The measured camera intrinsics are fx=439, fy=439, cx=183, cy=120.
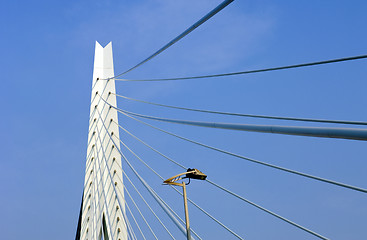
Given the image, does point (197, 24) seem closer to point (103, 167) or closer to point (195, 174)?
point (195, 174)

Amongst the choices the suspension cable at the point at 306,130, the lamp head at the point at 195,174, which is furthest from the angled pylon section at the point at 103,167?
the suspension cable at the point at 306,130

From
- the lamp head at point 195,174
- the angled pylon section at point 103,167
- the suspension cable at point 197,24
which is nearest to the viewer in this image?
the suspension cable at point 197,24

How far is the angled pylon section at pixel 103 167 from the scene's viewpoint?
29.4 feet

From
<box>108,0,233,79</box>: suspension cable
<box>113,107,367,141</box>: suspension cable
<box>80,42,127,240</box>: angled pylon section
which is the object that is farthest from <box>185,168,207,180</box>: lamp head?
<box>80,42,127,240</box>: angled pylon section

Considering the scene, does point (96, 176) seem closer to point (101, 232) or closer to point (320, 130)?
point (101, 232)

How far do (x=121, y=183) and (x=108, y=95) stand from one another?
2.01 meters

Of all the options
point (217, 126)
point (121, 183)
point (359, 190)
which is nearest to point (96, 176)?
point (121, 183)

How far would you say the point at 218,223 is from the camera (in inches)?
253

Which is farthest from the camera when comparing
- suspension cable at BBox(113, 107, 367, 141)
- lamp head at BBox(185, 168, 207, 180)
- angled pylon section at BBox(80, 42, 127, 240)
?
angled pylon section at BBox(80, 42, 127, 240)

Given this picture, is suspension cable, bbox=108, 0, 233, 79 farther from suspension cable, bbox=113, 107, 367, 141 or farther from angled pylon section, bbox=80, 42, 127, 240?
angled pylon section, bbox=80, 42, 127, 240

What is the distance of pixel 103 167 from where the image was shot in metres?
9.20

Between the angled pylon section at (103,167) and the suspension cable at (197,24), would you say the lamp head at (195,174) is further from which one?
the angled pylon section at (103,167)

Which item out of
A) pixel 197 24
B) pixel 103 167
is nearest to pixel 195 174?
pixel 197 24

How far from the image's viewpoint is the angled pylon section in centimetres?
896
